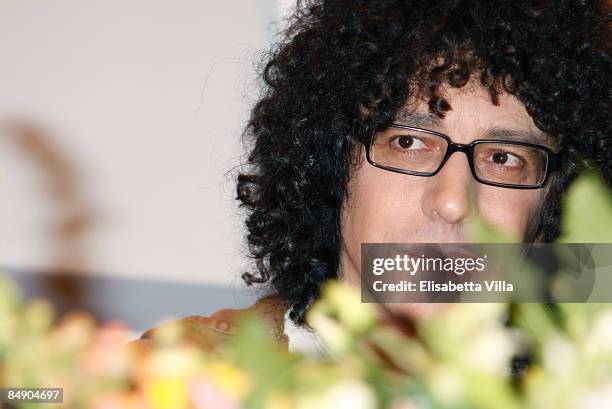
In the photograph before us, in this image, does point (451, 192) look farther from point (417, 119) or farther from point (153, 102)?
point (153, 102)

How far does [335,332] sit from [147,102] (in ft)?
4.94

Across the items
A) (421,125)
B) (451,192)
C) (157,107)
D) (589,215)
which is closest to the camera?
(589,215)

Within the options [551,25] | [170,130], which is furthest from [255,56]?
[551,25]

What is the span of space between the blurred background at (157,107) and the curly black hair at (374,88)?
29cm

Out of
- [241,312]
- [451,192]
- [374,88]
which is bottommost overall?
[241,312]

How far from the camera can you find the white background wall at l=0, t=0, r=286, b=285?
1659mm

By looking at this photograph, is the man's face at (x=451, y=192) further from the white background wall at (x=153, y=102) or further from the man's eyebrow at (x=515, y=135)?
the white background wall at (x=153, y=102)

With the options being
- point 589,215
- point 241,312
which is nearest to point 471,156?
point 241,312

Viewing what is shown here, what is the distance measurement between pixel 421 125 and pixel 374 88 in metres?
0.10

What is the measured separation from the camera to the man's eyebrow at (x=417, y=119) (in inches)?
42.1

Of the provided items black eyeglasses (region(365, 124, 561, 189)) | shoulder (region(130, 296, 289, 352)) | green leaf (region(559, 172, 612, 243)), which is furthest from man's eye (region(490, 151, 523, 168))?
green leaf (region(559, 172, 612, 243))

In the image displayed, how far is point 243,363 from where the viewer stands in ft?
0.94

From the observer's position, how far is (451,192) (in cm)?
99

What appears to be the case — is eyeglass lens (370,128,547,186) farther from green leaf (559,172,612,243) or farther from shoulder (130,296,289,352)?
green leaf (559,172,612,243)
